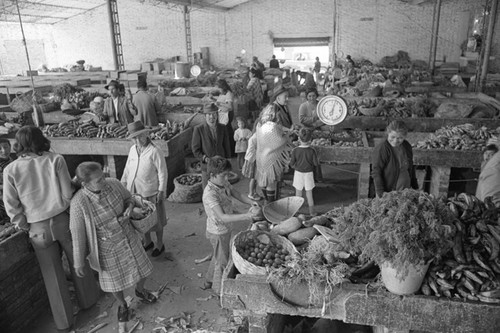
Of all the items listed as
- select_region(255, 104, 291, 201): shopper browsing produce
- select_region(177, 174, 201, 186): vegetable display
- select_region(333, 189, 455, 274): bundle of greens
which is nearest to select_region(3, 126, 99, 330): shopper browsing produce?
select_region(333, 189, 455, 274): bundle of greens

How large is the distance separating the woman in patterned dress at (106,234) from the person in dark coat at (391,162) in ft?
9.28

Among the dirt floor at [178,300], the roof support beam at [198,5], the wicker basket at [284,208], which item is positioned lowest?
the dirt floor at [178,300]

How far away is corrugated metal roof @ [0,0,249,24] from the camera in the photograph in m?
20.1

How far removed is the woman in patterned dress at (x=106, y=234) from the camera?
3656mm

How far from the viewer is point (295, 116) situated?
13898 millimetres

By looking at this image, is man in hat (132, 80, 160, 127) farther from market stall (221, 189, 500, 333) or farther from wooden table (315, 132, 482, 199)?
market stall (221, 189, 500, 333)

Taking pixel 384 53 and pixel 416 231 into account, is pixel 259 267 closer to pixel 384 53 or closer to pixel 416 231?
pixel 416 231

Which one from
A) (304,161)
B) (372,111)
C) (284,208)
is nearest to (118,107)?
(304,161)

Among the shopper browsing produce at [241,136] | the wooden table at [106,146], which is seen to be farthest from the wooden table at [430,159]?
the wooden table at [106,146]

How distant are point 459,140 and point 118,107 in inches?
250

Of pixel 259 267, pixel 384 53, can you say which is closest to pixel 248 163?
pixel 259 267

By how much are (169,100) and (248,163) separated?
566cm

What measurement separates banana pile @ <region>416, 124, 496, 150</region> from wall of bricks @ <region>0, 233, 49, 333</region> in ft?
19.2

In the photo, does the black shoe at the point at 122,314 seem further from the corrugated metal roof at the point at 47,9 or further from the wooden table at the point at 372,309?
the corrugated metal roof at the point at 47,9
